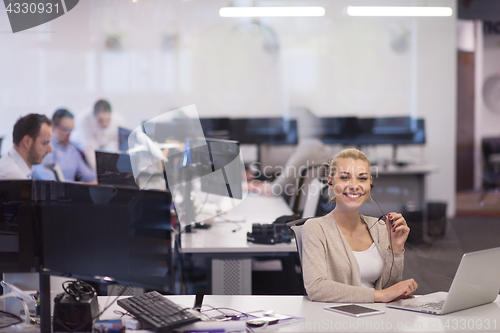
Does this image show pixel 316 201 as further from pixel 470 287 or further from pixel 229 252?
pixel 470 287

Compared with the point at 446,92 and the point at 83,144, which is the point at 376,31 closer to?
the point at 446,92

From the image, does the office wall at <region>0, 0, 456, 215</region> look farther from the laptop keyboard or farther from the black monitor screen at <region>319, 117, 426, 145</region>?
the laptop keyboard

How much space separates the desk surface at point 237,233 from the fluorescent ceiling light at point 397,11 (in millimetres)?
2761

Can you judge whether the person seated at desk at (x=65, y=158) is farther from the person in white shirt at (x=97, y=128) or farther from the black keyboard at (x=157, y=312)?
the black keyboard at (x=157, y=312)

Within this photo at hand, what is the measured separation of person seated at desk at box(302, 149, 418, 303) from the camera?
1.72m

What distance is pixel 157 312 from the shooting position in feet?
4.75

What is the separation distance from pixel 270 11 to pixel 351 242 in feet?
13.3

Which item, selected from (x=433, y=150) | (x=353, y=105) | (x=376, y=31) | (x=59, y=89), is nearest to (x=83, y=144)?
(x=59, y=89)

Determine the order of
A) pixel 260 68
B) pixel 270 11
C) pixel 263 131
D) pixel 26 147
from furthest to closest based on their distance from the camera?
pixel 260 68 → pixel 263 131 → pixel 270 11 → pixel 26 147

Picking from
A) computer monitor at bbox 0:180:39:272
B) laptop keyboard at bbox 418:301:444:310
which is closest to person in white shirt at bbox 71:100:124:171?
computer monitor at bbox 0:180:39:272

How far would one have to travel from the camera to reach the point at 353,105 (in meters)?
5.98

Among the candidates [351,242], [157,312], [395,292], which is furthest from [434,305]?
[157,312]

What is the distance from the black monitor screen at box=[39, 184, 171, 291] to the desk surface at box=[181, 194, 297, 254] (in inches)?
42.0

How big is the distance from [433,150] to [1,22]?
15.7 ft
